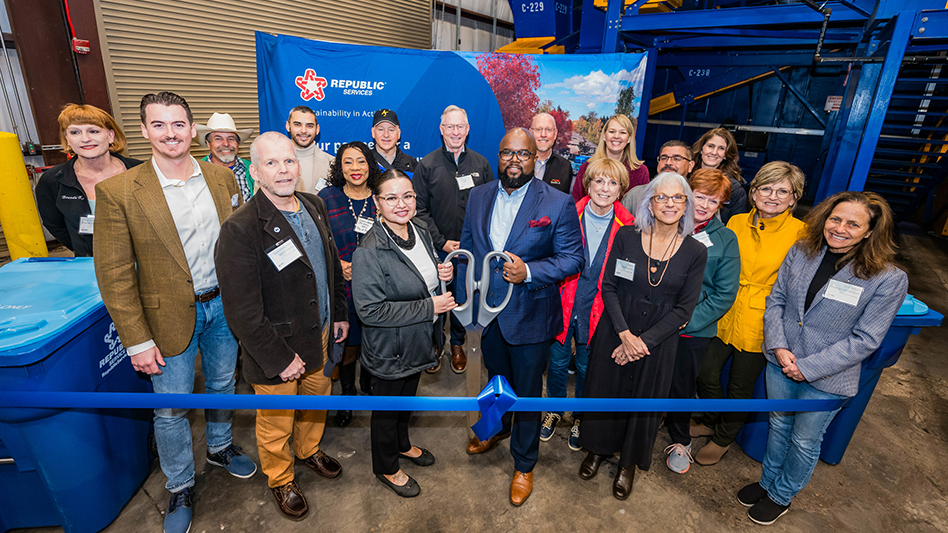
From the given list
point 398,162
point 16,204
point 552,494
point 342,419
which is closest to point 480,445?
point 552,494

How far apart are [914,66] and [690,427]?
8.43 meters

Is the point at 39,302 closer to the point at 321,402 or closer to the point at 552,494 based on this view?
the point at 321,402

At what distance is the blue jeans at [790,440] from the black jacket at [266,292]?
2388mm

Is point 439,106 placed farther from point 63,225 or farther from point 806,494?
point 806,494

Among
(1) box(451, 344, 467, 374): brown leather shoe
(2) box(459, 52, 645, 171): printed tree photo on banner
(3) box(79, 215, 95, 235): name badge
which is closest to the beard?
(1) box(451, 344, 467, 374): brown leather shoe

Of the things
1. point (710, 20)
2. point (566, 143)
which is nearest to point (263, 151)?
point (566, 143)

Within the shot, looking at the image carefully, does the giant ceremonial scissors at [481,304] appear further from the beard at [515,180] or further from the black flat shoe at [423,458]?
the black flat shoe at [423,458]

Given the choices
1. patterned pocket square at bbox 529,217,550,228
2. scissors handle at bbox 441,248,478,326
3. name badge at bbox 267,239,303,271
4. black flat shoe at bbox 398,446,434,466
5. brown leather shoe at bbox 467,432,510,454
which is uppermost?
patterned pocket square at bbox 529,217,550,228

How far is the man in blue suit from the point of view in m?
2.20

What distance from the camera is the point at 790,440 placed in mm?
2291

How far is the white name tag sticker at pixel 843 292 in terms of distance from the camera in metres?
1.98

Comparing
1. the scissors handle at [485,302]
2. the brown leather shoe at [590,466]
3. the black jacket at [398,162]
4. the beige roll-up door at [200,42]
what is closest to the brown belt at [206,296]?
the scissors handle at [485,302]

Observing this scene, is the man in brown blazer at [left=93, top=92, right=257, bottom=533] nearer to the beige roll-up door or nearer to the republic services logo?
the republic services logo

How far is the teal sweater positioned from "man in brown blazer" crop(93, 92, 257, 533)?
99.2 inches
